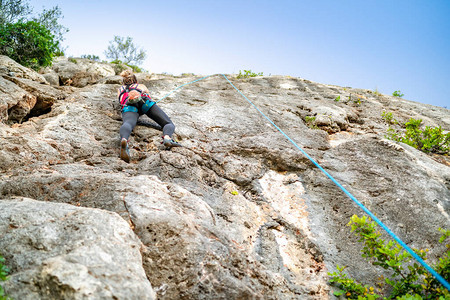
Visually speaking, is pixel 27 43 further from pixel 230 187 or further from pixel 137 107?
pixel 230 187

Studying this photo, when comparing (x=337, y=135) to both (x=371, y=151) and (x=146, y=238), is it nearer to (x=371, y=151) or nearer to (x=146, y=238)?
(x=371, y=151)

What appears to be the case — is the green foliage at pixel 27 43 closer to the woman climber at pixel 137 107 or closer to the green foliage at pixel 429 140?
the woman climber at pixel 137 107

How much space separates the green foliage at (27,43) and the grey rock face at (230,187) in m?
1.71

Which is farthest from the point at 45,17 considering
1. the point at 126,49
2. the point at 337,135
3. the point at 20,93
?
the point at 337,135

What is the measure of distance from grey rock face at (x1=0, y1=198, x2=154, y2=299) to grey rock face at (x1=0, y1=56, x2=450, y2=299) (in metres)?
0.06

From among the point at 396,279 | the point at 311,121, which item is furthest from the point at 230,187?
the point at 311,121

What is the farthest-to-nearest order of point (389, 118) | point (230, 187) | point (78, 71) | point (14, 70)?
1. point (78, 71)
2. point (389, 118)
3. point (14, 70)
4. point (230, 187)

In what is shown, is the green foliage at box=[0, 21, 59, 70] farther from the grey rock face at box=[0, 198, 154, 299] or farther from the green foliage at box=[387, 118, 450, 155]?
the green foliage at box=[387, 118, 450, 155]

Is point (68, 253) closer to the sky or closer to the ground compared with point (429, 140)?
closer to the ground

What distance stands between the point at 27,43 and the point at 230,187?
25.3 ft

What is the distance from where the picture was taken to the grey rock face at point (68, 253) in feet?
5.90

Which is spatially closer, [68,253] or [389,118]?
[68,253]

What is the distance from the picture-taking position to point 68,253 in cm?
206

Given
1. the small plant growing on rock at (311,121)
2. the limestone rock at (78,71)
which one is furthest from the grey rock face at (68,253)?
the limestone rock at (78,71)
